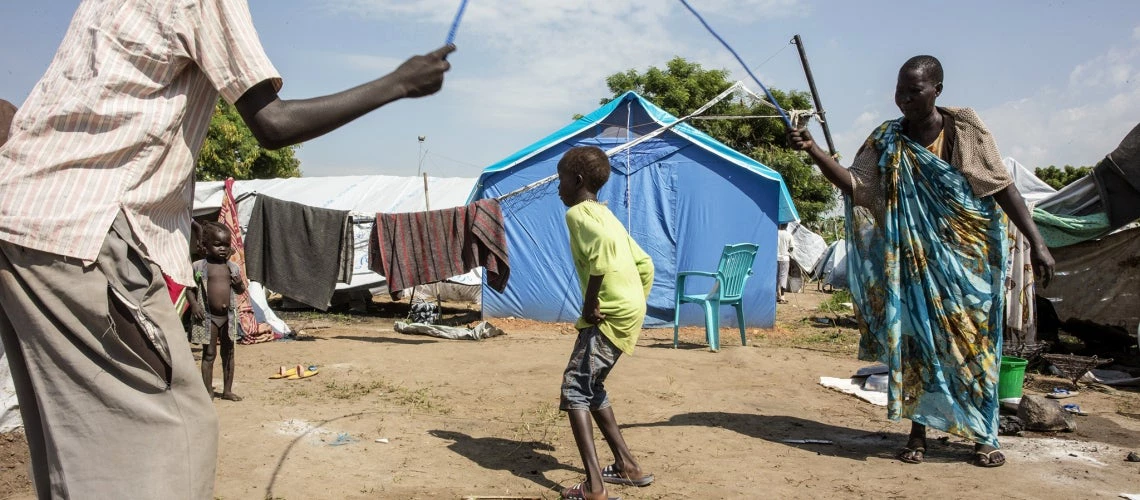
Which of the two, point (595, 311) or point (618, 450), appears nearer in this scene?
point (595, 311)

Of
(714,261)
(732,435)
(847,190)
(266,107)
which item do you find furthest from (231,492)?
(714,261)

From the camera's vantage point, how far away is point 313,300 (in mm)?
10375

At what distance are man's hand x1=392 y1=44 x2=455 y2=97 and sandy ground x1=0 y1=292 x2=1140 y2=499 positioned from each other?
2.25 meters

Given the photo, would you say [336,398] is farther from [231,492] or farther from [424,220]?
[424,220]

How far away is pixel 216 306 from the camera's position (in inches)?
237

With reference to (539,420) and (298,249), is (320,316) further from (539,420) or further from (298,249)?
(539,420)

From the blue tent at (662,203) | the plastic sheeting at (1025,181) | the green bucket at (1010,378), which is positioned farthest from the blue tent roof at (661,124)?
the green bucket at (1010,378)

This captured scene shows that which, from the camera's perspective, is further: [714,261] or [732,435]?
[714,261]

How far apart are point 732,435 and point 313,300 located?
695 centimetres

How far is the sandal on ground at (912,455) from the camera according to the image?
435 centimetres

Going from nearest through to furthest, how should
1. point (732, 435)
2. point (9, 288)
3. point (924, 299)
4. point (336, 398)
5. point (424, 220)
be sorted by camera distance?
point (9, 288) < point (924, 299) < point (732, 435) < point (336, 398) < point (424, 220)

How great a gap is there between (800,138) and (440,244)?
641cm

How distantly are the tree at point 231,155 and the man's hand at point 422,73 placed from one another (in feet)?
75.4

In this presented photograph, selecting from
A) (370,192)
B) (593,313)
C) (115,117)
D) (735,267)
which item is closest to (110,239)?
(115,117)
